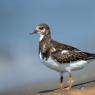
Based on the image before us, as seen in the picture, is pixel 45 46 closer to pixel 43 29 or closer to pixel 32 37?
pixel 43 29

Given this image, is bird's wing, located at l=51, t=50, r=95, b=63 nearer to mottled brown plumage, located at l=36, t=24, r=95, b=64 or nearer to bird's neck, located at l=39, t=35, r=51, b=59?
mottled brown plumage, located at l=36, t=24, r=95, b=64

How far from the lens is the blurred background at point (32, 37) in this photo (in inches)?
493

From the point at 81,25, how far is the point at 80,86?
17.3 ft

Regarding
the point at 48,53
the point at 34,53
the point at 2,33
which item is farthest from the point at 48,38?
the point at 2,33

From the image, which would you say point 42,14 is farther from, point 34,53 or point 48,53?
point 48,53

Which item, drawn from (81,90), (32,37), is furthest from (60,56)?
(32,37)

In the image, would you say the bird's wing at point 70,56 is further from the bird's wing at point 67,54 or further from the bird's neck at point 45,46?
the bird's neck at point 45,46

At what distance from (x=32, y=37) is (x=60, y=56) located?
15.8 feet

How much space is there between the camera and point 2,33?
48.6 feet

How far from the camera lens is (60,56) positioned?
32.4ft

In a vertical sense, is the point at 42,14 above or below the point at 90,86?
above

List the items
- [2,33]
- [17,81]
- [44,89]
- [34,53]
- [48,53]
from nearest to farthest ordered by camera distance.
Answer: [48,53] < [44,89] < [17,81] < [34,53] < [2,33]

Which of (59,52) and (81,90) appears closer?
(59,52)

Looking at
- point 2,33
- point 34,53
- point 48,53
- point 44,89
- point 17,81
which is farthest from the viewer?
point 2,33
